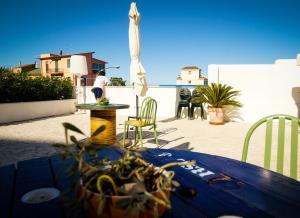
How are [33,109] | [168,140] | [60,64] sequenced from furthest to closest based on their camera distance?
[60,64], [33,109], [168,140]

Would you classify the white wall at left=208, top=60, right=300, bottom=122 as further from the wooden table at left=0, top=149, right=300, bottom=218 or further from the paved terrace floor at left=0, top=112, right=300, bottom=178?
the wooden table at left=0, top=149, right=300, bottom=218

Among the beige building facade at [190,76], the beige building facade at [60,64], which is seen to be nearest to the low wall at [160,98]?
the beige building facade at [60,64]

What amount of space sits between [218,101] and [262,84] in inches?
75.6

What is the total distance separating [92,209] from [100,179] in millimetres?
95

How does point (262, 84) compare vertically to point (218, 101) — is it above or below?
above

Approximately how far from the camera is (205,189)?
1084 mm

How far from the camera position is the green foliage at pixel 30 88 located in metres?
8.15

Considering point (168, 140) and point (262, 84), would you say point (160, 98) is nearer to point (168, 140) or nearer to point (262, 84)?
point (262, 84)

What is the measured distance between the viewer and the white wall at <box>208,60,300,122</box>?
28.0 ft

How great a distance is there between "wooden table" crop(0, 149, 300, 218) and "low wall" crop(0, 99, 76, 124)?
7.77 metres

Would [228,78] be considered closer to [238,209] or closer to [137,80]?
[137,80]

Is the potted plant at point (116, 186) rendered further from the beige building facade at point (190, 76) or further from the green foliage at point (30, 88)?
the beige building facade at point (190, 76)

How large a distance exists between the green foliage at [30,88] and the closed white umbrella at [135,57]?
4654mm

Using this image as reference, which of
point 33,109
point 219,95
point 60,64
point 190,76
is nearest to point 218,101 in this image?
point 219,95
